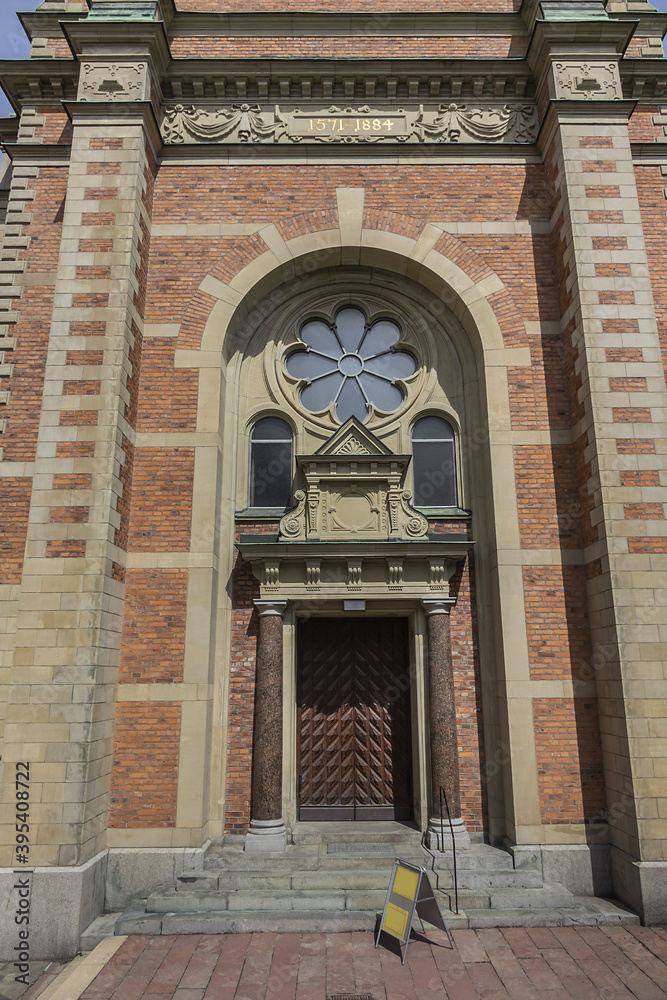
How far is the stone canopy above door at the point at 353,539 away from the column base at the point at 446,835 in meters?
2.89

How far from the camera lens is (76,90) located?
32.5 feet

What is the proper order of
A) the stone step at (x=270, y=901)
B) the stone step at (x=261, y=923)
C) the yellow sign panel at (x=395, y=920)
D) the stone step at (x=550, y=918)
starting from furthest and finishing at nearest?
the stone step at (x=270, y=901) < the stone step at (x=550, y=918) < the stone step at (x=261, y=923) < the yellow sign panel at (x=395, y=920)

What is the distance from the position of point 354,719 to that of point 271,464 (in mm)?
3986

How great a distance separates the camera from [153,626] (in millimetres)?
8062

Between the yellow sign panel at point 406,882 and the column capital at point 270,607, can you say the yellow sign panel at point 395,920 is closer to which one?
the yellow sign panel at point 406,882

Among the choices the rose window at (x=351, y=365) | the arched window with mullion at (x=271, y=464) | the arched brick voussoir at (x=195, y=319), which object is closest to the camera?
→ the arched brick voussoir at (x=195, y=319)

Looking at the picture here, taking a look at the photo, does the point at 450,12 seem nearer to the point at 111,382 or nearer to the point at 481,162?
the point at 481,162

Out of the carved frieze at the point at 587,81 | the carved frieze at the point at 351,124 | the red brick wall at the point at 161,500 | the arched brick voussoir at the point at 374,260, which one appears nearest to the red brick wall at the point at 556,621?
the arched brick voussoir at the point at 374,260

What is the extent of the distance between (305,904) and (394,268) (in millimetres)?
8777

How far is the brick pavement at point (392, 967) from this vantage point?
212 inches

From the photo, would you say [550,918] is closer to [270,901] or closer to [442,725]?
[442,725]

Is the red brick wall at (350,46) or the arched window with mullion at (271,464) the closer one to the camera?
the arched window with mullion at (271,464)

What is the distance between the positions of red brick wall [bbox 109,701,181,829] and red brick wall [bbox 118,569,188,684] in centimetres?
39

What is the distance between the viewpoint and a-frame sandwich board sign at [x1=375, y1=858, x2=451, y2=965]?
5984 millimetres
